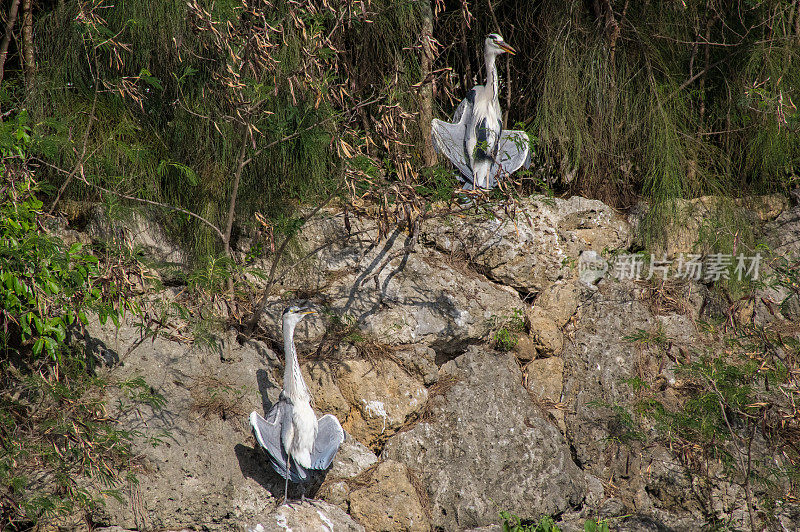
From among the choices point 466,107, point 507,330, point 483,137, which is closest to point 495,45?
point 466,107

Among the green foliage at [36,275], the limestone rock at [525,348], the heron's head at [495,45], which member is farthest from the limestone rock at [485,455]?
the heron's head at [495,45]

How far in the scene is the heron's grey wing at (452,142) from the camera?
432 centimetres

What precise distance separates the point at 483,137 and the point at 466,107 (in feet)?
0.71

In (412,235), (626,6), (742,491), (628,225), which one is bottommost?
(742,491)

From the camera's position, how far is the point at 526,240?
4555 millimetres

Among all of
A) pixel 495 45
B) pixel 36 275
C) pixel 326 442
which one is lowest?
pixel 326 442

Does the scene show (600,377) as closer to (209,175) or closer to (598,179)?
(598,179)

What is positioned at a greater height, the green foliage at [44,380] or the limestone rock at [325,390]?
the green foliage at [44,380]

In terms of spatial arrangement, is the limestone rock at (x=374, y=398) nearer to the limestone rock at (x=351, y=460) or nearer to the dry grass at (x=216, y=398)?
the limestone rock at (x=351, y=460)

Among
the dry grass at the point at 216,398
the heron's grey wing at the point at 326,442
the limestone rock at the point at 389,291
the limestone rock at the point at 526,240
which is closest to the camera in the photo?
the heron's grey wing at the point at 326,442

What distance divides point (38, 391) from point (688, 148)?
424 cm

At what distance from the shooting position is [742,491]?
4.08 metres

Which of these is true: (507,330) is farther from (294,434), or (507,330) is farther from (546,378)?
(294,434)

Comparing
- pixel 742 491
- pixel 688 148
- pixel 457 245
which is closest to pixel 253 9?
pixel 457 245
